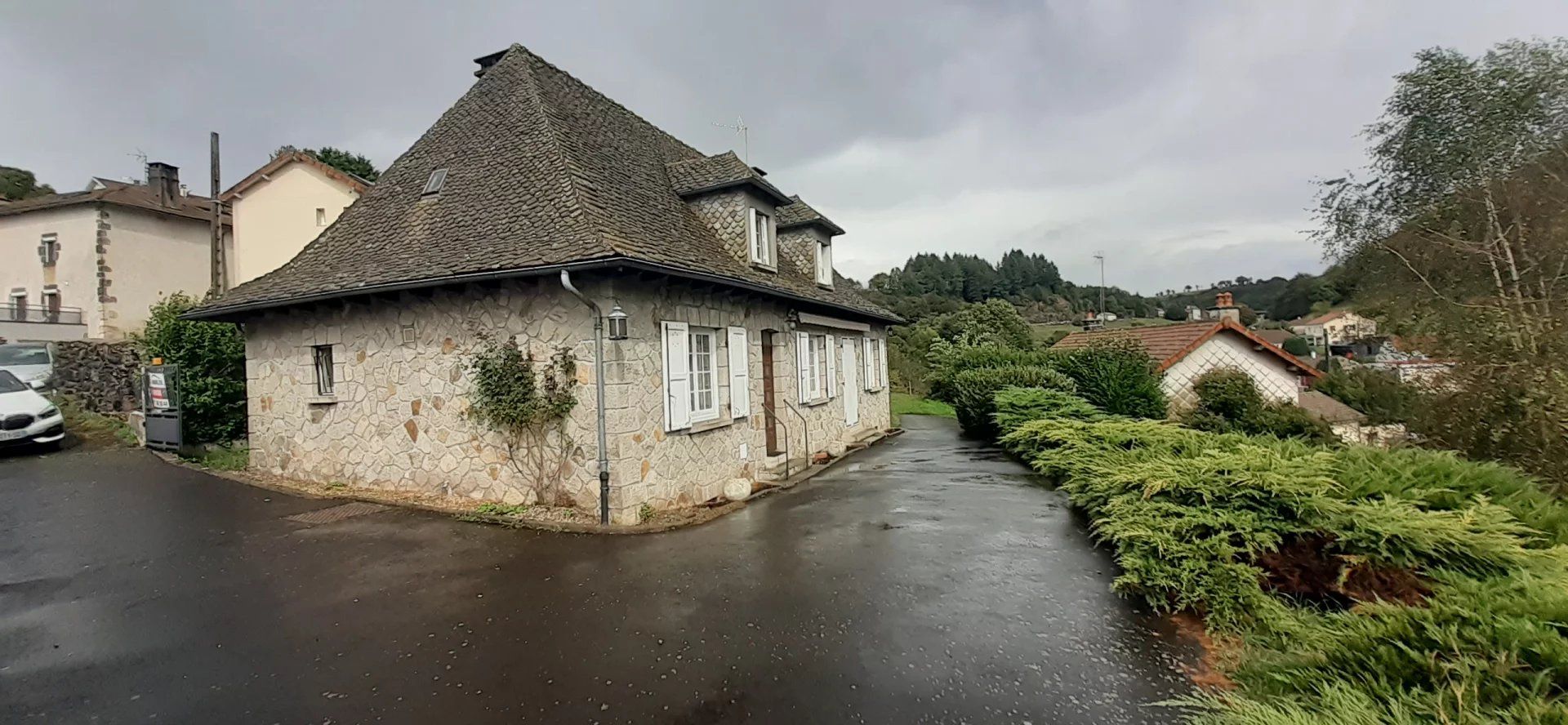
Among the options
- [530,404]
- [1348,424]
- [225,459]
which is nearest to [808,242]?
[530,404]

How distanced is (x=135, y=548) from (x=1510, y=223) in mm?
16449

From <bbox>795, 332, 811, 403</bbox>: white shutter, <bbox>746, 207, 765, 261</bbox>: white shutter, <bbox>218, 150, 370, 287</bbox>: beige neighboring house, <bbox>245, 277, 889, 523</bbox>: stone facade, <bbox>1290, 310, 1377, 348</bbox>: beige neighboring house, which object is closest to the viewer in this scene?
<bbox>245, 277, 889, 523</bbox>: stone facade

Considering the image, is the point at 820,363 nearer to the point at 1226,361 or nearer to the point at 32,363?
the point at 1226,361

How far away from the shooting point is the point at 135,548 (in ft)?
21.0

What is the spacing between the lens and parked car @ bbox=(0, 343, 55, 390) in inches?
561

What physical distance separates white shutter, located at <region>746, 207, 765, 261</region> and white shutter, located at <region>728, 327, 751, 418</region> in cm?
147

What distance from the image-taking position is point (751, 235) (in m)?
10.3

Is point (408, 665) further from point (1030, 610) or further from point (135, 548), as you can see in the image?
point (135, 548)

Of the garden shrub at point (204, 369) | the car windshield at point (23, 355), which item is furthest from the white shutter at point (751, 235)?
→ the car windshield at point (23, 355)

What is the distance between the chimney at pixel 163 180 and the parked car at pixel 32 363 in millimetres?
11107

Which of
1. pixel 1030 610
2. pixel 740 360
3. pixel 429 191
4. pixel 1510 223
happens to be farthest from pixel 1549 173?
pixel 429 191

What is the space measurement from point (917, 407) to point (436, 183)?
1851cm

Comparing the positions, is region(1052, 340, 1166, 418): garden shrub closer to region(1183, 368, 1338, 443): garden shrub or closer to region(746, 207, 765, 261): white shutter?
region(1183, 368, 1338, 443): garden shrub

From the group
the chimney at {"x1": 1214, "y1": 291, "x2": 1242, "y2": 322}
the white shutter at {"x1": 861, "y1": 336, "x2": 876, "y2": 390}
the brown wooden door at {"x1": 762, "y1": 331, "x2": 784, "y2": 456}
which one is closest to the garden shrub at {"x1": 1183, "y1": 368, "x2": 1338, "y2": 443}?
the chimney at {"x1": 1214, "y1": 291, "x2": 1242, "y2": 322}
